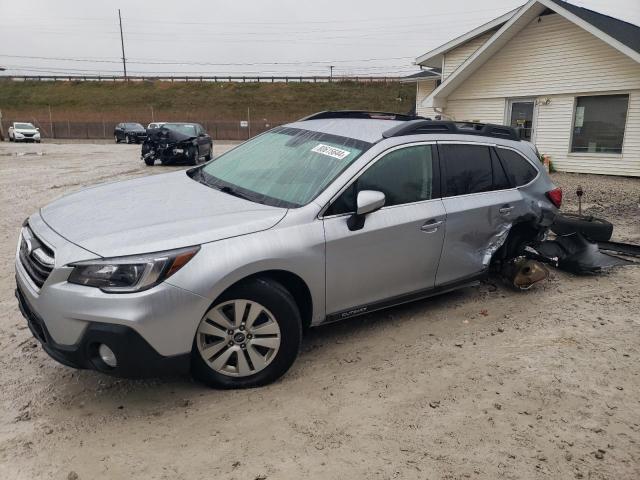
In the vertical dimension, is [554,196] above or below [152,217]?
below

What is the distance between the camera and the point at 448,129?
14.6 feet

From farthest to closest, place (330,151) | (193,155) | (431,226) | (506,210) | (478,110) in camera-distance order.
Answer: (478,110), (193,155), (506,210), (431,226), (330,151)

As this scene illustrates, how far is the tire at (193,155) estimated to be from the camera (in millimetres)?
17516

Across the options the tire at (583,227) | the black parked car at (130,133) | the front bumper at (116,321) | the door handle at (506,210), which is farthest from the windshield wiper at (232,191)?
the black parked car at (130,133)

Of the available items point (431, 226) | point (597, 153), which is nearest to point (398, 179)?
point (431, 226)

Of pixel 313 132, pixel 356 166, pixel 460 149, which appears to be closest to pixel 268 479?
pixel 356 166

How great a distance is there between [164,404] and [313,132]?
7.94 feet

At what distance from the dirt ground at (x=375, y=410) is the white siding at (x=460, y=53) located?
1715 cm

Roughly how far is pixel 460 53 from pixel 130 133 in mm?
25207

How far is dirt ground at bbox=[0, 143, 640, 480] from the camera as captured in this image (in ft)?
8.48

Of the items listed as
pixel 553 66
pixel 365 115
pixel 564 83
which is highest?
pixel 553 66

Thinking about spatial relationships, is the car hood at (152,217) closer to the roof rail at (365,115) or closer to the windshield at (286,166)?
the windshield at (286,166)

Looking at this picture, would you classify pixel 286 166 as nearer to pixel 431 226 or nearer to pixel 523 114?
pixel 431 226

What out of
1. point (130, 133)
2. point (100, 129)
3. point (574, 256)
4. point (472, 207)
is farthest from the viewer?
point (100, 129)
